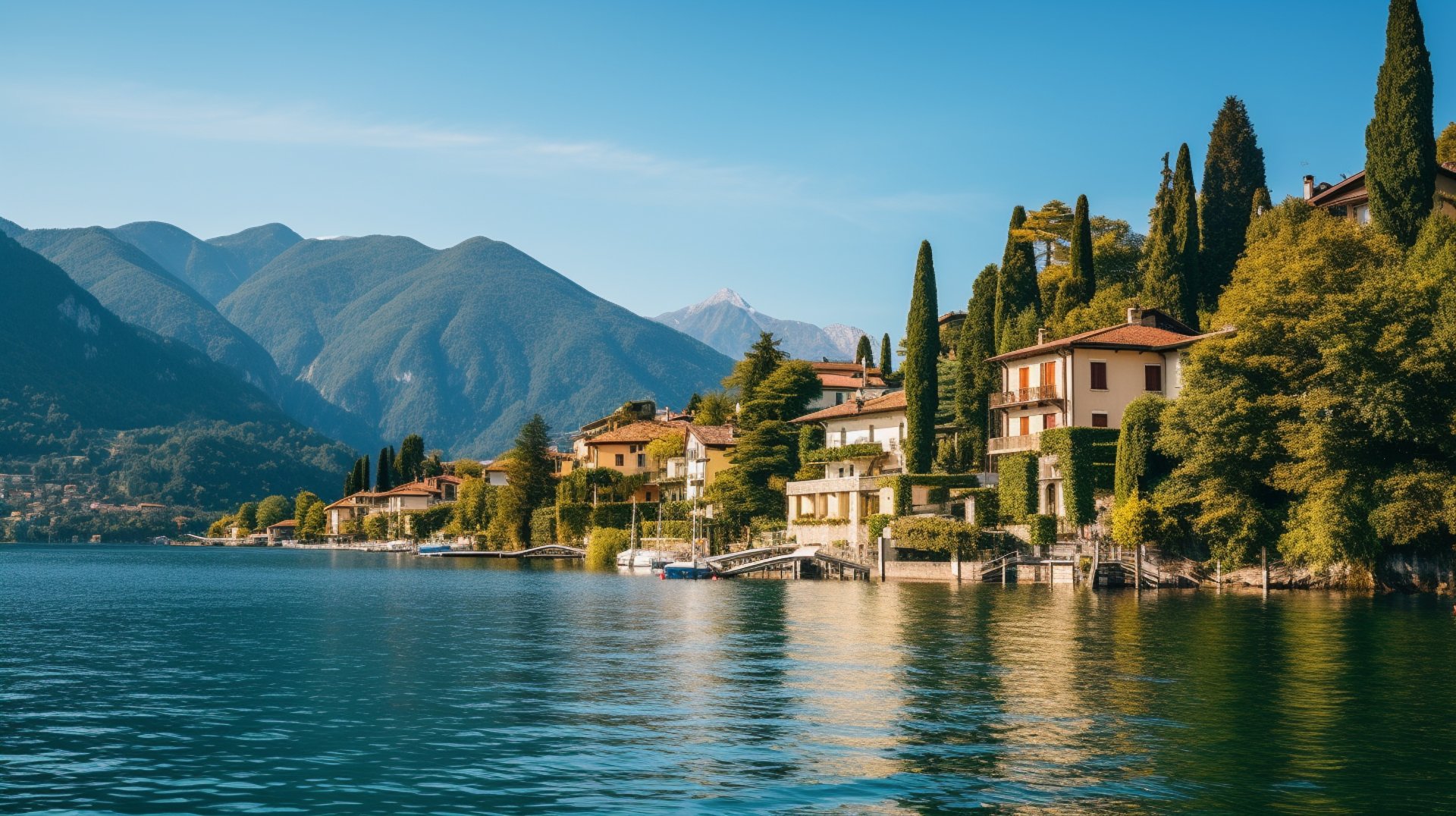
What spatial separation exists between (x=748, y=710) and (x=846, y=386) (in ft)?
312

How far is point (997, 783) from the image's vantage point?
840 inches

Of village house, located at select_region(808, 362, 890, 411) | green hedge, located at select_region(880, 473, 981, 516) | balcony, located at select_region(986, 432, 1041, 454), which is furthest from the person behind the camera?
village house, located at select_region(808, 362, 890, 411)

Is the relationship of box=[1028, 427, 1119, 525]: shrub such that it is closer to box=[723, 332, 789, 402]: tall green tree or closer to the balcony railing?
the balcony railing

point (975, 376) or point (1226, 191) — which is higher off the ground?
point (1226, 191)

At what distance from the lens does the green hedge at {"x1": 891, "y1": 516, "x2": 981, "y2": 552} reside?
76.4 m

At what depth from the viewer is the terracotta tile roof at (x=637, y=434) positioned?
144875mm

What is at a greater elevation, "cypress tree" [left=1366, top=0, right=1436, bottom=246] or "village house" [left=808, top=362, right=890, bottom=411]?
"cypress tree" [left=1366, top=0, right=1436, bottom=246]

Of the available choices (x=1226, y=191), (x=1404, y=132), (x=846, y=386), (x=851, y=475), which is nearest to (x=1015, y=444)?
(x=851, y=475)

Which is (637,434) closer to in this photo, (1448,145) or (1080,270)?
(1080,270)

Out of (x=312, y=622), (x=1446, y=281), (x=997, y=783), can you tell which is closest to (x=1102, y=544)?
(x=1446, y=281)

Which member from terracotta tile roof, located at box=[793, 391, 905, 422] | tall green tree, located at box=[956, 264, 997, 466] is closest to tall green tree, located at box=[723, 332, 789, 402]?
terracotta tile roof, located at box=[793, 391, 905, 422]

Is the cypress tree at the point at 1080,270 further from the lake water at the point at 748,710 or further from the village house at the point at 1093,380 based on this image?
the lake water at the point at 748,710

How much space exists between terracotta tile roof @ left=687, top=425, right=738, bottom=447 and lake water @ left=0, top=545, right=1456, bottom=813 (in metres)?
62.7

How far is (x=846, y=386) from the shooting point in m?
123
